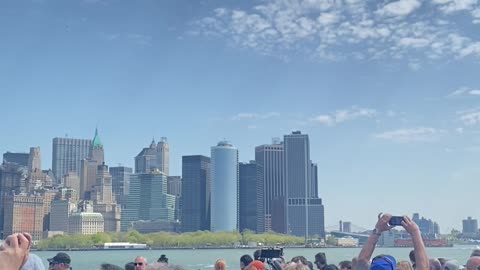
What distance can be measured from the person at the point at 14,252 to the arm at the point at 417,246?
3.54 meters

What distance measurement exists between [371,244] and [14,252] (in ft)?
12.8

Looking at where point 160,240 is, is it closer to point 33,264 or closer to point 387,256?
point 33,264

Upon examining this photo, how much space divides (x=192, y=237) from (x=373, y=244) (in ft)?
547

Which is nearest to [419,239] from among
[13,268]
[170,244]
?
[13,268]

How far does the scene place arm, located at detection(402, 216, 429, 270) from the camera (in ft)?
17.6

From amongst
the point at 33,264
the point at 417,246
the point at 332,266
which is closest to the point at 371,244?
the point at 417,246

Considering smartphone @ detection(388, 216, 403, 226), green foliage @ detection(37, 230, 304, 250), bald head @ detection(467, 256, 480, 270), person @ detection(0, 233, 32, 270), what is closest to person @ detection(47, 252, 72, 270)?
smartphone @ detection(388, 216, 403, 226)

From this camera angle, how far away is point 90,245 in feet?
556

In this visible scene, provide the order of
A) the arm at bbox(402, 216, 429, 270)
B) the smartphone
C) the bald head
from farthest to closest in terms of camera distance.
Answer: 1. the bald head
2. the smartphone
3. the arm at bbox(402, 216, 429, 270)

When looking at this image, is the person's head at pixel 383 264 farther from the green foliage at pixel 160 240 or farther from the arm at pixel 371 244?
the green foliage at pixel 160 240

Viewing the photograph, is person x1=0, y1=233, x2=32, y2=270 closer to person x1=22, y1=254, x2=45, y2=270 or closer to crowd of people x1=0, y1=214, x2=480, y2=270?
crowd of people x1=0, y1=214, x2=480, y2=270

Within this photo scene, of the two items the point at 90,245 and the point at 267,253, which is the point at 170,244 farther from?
the point at 267,253

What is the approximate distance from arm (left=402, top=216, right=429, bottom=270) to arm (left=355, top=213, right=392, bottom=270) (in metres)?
0.30

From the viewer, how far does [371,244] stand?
5945mm
